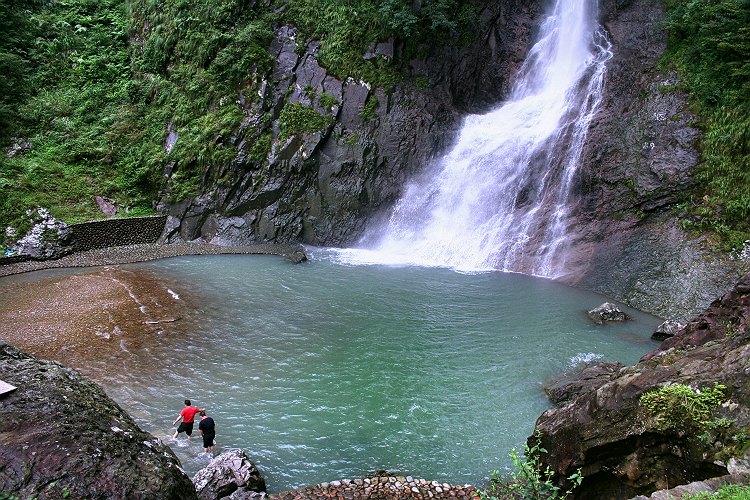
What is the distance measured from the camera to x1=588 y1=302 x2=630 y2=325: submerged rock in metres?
15.1

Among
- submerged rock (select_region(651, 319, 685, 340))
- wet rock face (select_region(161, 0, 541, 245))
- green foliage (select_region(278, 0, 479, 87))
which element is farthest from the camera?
green foliage (select_region(278, 0, 479, 87))

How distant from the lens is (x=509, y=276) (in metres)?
19.9

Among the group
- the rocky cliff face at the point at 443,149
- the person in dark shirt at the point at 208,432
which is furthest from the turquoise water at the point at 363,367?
the rocky cliff face at the point at 443,149

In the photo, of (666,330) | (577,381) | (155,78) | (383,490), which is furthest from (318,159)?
(383,490)

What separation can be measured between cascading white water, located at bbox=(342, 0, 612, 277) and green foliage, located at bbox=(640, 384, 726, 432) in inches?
595

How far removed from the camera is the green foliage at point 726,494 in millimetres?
3605

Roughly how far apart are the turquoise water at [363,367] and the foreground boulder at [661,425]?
254 cm

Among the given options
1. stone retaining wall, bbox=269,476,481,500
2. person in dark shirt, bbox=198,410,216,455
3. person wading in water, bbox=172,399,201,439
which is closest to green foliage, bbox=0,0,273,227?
person wading in water, bbox=172,399,201,439

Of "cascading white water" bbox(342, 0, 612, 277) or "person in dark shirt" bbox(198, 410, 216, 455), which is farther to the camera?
"cascading white water" bbox(342, 0, 612, 277)

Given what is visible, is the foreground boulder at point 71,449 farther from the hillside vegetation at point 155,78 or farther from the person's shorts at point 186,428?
the hillside vegetation at point 155,78

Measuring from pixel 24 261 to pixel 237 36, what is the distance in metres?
15.1

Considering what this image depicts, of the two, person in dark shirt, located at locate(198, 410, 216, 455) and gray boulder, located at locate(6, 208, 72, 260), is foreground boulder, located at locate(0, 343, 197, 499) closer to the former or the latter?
person in dark shirt, located at locate(198, 410, 216, 455)

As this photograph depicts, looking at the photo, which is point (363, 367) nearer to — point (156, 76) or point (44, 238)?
point (44, 238)

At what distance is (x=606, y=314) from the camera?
15.2 m
